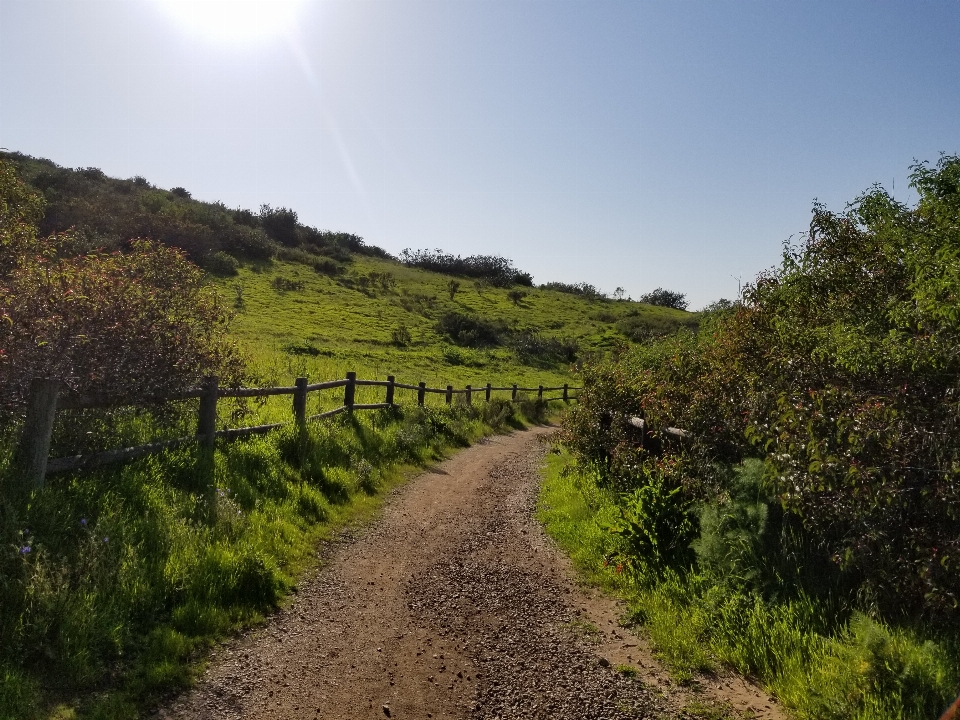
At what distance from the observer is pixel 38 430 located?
17.5 ft

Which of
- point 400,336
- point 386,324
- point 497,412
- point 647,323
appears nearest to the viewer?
point 497,412

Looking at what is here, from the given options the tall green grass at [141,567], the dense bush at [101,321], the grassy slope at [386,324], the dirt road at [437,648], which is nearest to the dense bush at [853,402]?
the dirt road at [437,648]

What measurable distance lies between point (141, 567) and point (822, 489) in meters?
5.60

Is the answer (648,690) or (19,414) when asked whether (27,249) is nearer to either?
(19,414)

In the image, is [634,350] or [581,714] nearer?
[581,714]

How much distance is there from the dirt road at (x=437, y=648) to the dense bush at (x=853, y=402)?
1.49 meters

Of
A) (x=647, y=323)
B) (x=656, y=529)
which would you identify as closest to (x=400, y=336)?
(x=647, y=323)

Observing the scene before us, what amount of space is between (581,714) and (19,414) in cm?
599

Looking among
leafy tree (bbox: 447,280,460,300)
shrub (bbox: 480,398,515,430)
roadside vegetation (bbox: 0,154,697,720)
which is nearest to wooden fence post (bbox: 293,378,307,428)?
roadside vegetation (bbox: 0,154,697,720)

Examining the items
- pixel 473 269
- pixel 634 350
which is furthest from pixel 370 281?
pixel 634 350

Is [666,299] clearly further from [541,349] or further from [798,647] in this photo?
[798,647]

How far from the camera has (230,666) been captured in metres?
4.37

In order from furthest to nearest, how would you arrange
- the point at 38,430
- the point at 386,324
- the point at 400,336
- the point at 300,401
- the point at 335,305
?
the point at 335,305
the point at 386,324
the point at 400,336
the point at 300,401
the point at 38,430

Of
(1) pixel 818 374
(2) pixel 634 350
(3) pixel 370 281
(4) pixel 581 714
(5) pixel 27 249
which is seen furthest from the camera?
(3) pixel 370 281
